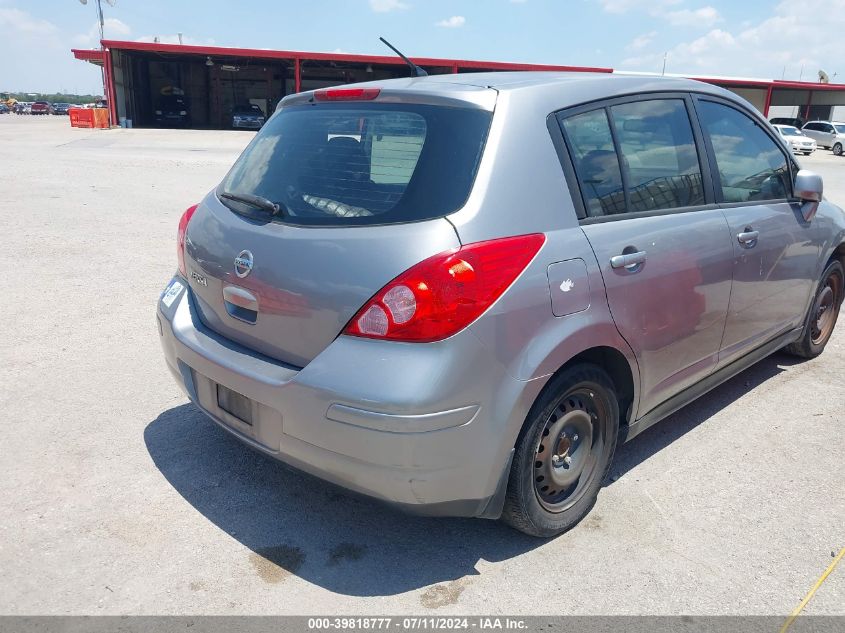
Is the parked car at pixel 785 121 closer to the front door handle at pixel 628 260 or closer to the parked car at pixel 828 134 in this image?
the parked car at pixel 828 134

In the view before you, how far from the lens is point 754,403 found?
171 inches

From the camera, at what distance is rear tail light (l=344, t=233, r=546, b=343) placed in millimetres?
2305

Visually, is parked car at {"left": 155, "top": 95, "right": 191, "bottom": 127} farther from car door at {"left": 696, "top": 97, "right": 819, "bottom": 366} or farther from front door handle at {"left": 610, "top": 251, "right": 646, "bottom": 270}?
front door handle at {"left": 610, "top": 251, "right": 646, "bottom": 270}

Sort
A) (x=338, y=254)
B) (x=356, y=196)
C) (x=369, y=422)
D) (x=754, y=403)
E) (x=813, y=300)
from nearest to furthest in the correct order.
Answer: (x=369, y=422)
(x=338, y=254)
(x=356, y=196)
(x=754, y=403)
(x=813, y=300)

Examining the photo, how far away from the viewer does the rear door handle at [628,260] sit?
2809 millimetres

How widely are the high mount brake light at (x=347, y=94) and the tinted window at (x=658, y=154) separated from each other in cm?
106

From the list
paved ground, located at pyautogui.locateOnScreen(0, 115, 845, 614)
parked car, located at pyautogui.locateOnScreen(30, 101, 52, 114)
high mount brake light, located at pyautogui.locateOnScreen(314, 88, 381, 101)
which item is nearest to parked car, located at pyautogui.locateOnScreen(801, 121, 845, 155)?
paved ground, located at pyautogui.locateOnScreen(0, 115, 845, 614)

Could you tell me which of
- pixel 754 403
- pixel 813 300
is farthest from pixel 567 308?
pixel 813 300

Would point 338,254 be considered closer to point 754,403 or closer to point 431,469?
point 431,469

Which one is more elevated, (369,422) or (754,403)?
(369,422)

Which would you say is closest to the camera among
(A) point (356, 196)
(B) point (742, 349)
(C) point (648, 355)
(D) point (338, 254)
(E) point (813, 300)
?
(D) point (338, 254)

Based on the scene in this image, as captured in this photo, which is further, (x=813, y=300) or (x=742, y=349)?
(x=813, y=300)

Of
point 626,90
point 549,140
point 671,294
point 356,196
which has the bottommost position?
point 671,294

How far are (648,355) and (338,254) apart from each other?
58.5 inches
